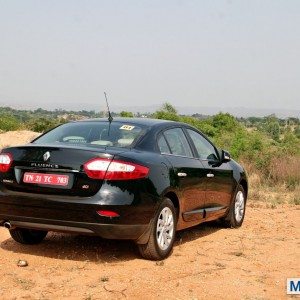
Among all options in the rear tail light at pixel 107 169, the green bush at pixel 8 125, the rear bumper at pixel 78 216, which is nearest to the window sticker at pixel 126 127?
the rear tail light at pixel 107 169

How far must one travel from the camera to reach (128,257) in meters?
6.57

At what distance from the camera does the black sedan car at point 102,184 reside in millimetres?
5875

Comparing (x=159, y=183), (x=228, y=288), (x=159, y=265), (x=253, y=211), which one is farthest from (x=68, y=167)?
(x=253, y=211)

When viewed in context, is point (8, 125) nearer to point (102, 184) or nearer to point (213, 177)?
point (213, 177)

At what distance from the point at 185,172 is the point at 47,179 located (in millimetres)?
1817

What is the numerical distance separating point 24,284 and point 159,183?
5.89 ft

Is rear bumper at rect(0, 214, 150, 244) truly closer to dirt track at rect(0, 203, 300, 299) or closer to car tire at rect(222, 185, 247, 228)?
dirt track at rect(0, 203, 300, 299)

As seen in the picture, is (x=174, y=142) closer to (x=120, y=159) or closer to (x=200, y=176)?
(x=200, y=176)

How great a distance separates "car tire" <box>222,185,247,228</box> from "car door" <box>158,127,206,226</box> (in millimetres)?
1379

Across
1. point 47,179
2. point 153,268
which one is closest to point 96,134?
point 47,179

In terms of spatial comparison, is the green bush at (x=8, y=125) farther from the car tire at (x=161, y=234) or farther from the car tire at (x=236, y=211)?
the car tire at (x=161, y=234)

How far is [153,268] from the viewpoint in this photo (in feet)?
20.1

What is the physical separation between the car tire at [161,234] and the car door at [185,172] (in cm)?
30

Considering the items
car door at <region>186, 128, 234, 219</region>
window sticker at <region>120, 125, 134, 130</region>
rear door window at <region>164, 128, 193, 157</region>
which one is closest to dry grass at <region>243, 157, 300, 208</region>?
car door at <region>186, 128, 234, 219</region>
